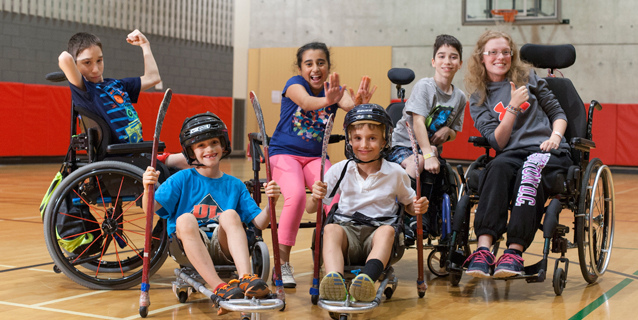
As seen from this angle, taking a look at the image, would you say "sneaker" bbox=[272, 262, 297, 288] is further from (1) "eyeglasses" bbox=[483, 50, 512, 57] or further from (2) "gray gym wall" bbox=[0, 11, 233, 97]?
(2) "gray gym wall" bbox=[0, 11, 233, 97]

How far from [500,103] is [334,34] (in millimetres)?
11113

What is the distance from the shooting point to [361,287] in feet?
7.87

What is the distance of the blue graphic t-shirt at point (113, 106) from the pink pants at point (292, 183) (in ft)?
2.40

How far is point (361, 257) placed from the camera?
2.73 metres

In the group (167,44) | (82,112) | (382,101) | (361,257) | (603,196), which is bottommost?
(361,257)

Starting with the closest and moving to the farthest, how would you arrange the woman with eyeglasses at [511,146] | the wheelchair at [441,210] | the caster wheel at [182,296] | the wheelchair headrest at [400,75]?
the caster wheel at [182,296]
the woman with eyeglasses at [511,146]
the wheelchair at [441,210]
the wheelchair headrest at [400,75]

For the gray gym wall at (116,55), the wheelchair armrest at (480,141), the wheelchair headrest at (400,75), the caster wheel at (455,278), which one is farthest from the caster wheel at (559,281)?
the gray gym wall at (116,55)

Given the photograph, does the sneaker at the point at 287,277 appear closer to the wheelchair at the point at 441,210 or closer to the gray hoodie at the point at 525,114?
the wheelchair at the point at 441,210

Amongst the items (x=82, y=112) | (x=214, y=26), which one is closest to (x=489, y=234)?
(x=82, y=112)

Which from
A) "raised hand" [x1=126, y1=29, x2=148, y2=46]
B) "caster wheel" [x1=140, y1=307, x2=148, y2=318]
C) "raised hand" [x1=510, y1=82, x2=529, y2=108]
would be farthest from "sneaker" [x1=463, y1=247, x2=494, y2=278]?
"raised hand" [x1=126, y1=29, x2=148, y2=46]

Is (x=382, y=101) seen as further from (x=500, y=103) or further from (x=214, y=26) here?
(x=500, y=103)

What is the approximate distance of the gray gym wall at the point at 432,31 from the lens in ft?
39.4

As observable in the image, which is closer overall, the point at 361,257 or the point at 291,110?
the point at 361,257

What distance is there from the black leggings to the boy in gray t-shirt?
33cm
